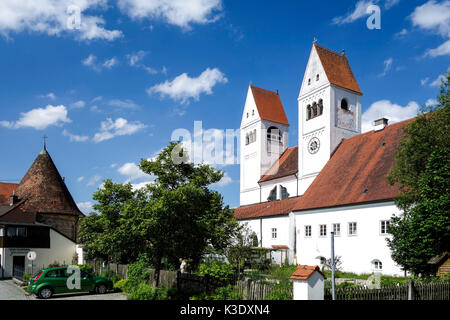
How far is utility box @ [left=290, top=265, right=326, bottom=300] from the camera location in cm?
1320

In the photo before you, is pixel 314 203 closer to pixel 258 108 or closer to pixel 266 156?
pixel 266 156

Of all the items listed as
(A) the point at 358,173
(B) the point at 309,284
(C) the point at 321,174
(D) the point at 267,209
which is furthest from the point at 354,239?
(B) the point at 309,284

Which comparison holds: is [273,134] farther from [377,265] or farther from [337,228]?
[377,265]

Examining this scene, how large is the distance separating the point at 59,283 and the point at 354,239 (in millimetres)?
21482

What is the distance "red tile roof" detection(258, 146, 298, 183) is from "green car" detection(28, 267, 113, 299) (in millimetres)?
28111

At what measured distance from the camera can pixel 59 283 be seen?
22141 mm

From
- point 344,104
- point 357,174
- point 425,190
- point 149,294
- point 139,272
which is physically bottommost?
point 149,294

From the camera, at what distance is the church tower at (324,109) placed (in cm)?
4269

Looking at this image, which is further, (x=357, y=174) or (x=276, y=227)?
(x=276, y=227)

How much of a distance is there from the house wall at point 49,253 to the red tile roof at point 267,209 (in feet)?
58.6

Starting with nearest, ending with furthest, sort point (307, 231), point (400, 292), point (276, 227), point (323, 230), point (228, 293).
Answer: point (400, 292)
point (228, 293)
point (323, 230)
point (307, 231)
point (276, 227)
